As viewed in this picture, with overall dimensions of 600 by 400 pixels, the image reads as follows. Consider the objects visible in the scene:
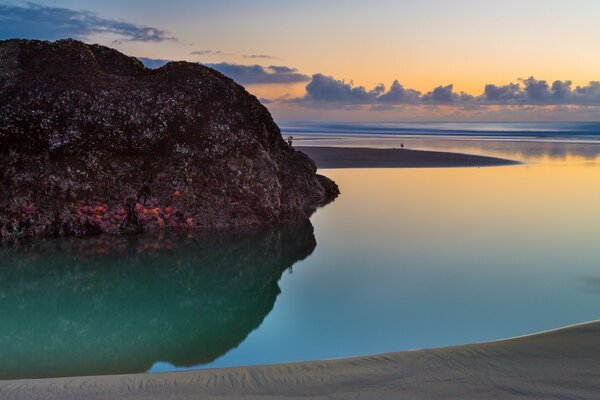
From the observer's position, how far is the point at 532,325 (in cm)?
752

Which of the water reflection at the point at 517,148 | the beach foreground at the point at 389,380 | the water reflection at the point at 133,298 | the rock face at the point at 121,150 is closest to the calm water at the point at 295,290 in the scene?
the water reflection at the point at 133,298

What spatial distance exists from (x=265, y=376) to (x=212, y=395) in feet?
2.39

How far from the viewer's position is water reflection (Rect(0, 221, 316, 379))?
21.8ft

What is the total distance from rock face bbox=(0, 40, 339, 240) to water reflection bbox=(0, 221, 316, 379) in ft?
3.65

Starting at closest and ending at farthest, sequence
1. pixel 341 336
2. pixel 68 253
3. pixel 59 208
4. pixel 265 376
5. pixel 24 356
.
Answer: pixel 265 376 < pixel 24 356 < pixel 341 336 < pixel 68 253 < pixel 59 208

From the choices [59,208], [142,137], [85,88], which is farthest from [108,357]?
[85,88]

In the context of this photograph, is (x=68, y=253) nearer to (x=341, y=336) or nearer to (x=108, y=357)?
(x=108, y=357)

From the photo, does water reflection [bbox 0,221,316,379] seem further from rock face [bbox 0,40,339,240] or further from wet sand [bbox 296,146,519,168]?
wet sand [bbox 296,146,519,168]

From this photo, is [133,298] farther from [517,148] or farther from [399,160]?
[517,148]

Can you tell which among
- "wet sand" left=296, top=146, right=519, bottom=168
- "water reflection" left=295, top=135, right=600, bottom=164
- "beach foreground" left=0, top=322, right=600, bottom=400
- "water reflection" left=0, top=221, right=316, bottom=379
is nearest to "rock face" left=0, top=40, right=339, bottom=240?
"water reflection" left=0, top=221, right=316, bottom=379

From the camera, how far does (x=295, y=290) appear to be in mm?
9242

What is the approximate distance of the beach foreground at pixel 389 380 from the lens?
203 inches

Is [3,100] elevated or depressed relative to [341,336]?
elevated

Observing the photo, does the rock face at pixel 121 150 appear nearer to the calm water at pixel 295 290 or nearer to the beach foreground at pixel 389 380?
the calm water at pixel 295 290
